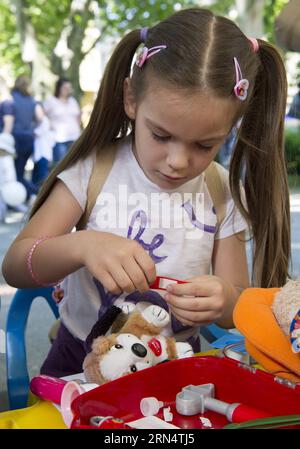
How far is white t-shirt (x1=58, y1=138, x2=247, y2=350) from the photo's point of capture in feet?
3.45

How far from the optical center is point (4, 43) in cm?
1406

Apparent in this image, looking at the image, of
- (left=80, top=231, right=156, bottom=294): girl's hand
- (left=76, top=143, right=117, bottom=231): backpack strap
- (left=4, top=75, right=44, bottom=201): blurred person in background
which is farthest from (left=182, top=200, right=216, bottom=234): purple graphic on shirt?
(left=4, top=75, right=44, bottom=201): blurred person in background

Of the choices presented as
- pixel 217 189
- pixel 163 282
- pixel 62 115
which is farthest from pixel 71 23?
pixel 163 282

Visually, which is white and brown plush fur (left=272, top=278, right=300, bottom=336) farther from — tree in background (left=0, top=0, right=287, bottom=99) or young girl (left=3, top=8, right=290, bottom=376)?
tree in background (left=0, top=0, right=287, bottom=99)

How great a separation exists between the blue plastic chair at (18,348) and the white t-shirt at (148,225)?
0.25 feet

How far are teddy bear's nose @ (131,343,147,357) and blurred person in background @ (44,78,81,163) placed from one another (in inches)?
183

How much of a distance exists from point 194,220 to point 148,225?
79 mm

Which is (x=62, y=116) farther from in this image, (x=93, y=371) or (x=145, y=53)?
(x=93, y=371)

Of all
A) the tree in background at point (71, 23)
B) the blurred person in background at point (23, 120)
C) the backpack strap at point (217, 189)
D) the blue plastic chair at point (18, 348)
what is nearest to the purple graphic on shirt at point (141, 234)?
the backpack strap at point (217, 189)

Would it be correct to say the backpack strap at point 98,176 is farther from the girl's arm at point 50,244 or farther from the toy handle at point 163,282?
the toy handle at point 163,282

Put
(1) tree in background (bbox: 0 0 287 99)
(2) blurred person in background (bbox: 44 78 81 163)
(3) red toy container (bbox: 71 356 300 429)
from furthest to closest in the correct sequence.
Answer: (1) tree in background (bbox: 0 0 287 99)
(2) blurred person in background (bbox: 44 78 81 163)
(3) red toy container (bbox: 71 356 300 429)
